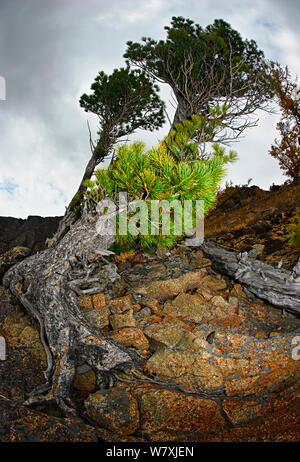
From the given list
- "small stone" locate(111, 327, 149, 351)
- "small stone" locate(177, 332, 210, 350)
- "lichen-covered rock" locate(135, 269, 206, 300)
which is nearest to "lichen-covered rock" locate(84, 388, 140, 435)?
"small stone" locate(111, 327, 149, 351)

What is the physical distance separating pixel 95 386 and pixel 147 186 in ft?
9.64

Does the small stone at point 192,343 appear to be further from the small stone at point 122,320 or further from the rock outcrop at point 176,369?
the small stone at point 122,320

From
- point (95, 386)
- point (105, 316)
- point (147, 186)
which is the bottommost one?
point (95, 386)

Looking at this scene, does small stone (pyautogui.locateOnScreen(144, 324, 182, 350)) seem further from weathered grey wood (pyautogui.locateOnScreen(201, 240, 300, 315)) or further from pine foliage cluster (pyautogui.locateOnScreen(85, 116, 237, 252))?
weathered grey wood (pyautogui.locateOnScreen(201, 240, 300, 315))

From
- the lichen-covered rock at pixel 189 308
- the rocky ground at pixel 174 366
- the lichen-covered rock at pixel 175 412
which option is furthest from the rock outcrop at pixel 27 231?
the lichen-covered rock at pixel 175 412

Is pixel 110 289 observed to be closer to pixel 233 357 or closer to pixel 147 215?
pixel 147 215

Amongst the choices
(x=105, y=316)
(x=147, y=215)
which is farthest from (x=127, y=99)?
(x=105, y=316)

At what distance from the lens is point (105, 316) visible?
4484 millimetres

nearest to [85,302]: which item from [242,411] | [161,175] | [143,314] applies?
[143,314]

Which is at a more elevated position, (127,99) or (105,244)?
(127,99)

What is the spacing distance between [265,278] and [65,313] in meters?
3.79

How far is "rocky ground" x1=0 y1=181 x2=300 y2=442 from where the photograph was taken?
252 cm

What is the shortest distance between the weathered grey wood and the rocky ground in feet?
0.74

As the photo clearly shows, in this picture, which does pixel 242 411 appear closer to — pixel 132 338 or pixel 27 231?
pixel 132 338
